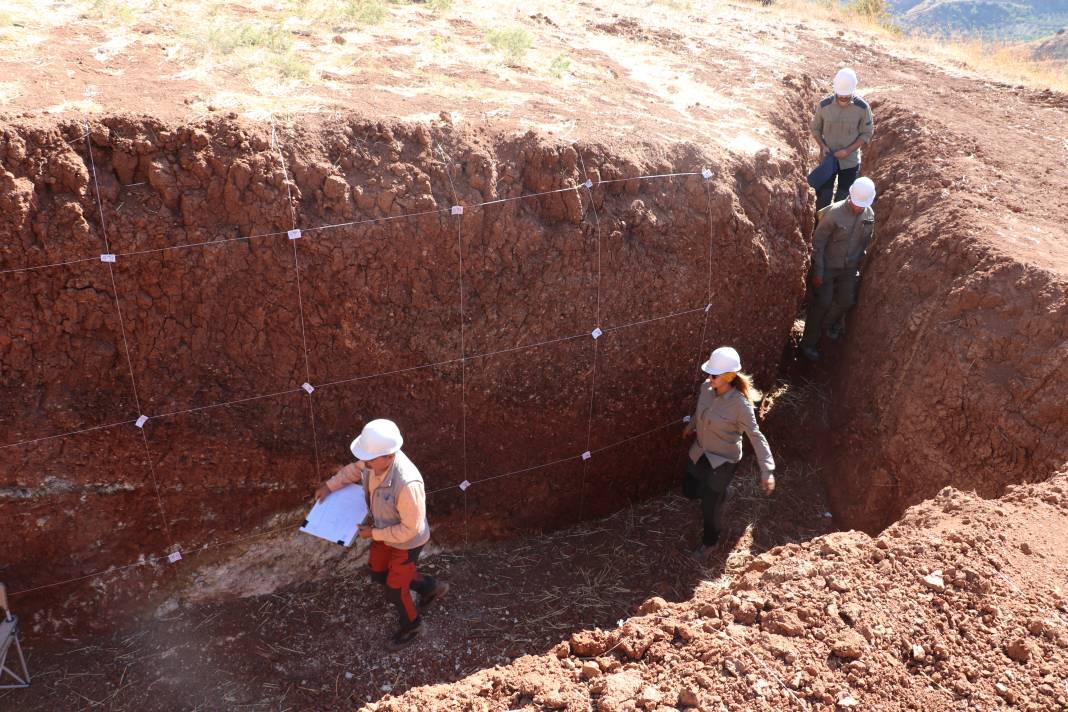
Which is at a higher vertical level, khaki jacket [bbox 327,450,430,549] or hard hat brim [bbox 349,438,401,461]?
hard hat brim [bbox 349,438,401,461]

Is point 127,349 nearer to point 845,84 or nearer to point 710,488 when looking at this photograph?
point 710,488

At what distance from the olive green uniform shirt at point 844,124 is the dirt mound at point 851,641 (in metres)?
4.06

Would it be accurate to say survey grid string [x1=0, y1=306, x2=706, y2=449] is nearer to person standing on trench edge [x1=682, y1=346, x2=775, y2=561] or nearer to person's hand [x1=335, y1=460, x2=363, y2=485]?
person standing on trench edge [x1=682, y1=346, x2=775, y2=561]

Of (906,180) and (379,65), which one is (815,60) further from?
(379,65)

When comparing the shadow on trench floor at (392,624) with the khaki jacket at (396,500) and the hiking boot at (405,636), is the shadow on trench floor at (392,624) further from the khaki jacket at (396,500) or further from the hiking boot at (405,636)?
the khaki jacket at (396,500)

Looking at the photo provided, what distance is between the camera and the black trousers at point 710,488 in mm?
5430

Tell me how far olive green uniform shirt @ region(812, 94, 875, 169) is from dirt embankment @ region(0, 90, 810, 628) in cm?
Answer: 148

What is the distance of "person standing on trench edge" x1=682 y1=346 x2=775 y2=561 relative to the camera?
501cm

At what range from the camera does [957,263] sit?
6148 mm

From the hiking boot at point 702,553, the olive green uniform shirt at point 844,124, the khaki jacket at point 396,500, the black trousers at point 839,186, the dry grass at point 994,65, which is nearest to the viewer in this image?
the khaki jacket at point 396,500

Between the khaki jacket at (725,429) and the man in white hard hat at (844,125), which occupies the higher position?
the man in white hard hat at (844,125)

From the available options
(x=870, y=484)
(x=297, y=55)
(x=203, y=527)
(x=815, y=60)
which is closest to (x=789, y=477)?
(x=870, y=484)

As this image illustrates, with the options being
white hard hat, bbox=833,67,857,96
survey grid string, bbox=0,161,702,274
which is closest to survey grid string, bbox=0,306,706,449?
survey grid string, bbox=0,161,702,274

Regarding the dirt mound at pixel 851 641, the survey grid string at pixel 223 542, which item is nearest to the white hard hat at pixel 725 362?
the dirt mound at pixel 851 641
